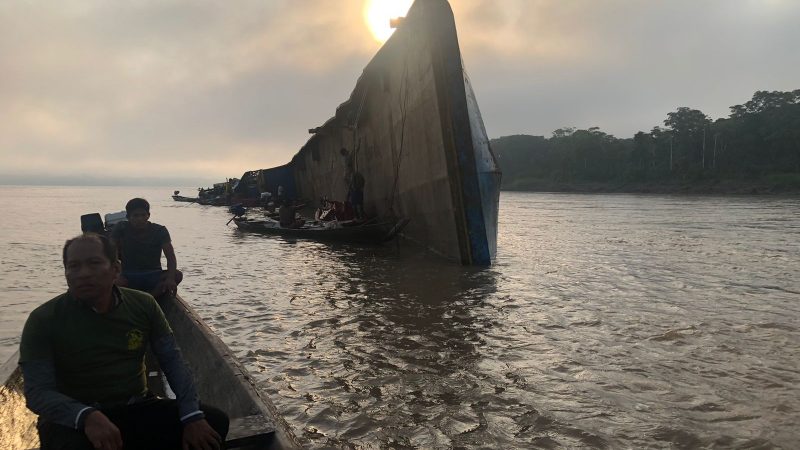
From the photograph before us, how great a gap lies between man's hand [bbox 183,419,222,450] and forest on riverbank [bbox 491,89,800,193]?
4640cm

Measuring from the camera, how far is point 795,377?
14.7 ft

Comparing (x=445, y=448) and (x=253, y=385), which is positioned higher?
(x=253, y=385)

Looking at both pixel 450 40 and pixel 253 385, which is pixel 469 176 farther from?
pixel 253 385

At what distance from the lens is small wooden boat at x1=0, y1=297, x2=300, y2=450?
93.2 inches

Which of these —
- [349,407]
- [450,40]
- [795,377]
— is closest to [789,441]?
[795,377]

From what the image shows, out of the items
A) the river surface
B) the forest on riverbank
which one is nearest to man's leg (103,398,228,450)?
the river surface

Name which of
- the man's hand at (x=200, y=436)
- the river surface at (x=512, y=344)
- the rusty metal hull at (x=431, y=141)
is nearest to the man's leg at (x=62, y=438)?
the man's hand at (x=200, y=436)

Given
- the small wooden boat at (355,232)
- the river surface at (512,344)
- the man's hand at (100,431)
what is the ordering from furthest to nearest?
1. the small wooden boat at (355,232)
2. the river surface at (512,344)
3. the man's hand at (100,431)

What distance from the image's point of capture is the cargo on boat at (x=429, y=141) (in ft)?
32.3

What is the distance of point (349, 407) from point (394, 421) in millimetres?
439

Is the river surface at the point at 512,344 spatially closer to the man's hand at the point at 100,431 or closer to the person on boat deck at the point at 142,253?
the person on boat deck at the point at 142,253

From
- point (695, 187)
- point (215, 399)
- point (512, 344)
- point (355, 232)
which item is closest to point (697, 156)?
point (695, 187)

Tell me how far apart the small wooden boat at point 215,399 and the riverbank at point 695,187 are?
5790 cm

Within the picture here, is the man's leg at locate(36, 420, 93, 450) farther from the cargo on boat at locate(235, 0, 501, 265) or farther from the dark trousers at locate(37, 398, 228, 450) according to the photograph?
the cargo on boat at locate(235, 0, 501, 265)
